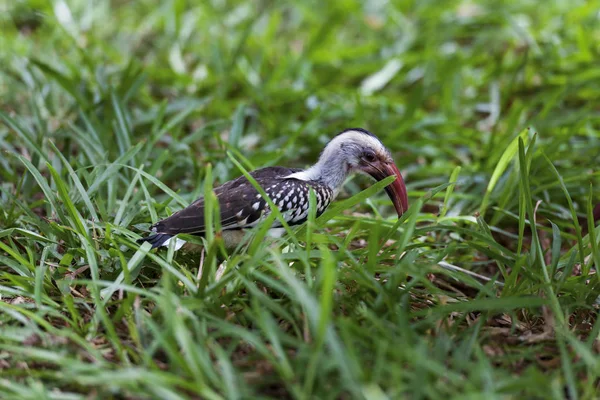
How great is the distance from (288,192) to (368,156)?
1.68 feet

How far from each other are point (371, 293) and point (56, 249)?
148cm

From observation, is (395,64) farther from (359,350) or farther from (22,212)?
(359,350)

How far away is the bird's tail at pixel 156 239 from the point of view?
9.75 feet

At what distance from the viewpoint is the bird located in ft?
10.2

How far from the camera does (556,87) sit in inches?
216

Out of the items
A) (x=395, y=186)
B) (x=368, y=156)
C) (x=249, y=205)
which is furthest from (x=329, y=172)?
(x=249, y=205)

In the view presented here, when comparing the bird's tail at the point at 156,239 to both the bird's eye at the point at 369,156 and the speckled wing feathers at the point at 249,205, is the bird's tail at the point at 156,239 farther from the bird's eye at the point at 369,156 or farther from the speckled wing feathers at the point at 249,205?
the bird's eye at the point at 369,156

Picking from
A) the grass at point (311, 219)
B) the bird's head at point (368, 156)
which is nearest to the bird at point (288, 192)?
the bird's head at point (368, 156)

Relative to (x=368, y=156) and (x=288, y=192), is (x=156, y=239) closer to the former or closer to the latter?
(x=288, y=192)

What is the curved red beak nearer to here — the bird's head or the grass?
the bird's head

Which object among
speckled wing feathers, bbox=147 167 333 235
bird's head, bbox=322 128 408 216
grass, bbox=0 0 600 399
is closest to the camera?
grass, bbox=0 0 600 399

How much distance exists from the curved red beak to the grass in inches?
5.9

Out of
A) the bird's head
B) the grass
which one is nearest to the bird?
the bird's head

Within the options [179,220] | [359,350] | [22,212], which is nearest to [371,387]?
[359,350]
